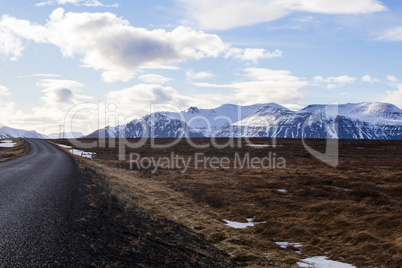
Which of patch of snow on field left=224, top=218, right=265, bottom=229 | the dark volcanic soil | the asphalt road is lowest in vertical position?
patch of snow on field left=224, top=218, right=265, bottom=229

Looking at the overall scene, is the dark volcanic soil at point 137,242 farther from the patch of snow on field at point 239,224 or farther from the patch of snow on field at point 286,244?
the patch of snow on field at point 286,244

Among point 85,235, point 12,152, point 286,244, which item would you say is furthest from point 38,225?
point 12,152

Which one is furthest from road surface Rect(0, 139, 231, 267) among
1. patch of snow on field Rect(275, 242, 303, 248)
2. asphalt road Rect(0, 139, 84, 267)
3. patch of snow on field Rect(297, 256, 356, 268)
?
patch of snow on field Rect(275, 242, 303, 248)

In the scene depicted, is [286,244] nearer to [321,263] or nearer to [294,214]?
[321,263]

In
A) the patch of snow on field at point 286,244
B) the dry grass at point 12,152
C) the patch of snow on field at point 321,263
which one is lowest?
the patch of snow on field at point 286,244

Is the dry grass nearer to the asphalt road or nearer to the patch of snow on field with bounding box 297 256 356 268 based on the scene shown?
the asphalt road

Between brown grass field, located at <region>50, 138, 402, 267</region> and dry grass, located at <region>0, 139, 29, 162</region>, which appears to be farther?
dry grass, located at <region>0, 139, 29, 162</region>

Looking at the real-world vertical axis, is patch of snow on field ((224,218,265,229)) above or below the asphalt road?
below

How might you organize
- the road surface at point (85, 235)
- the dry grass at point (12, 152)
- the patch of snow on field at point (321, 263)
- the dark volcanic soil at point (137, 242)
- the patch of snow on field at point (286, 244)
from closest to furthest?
1. the road surface at point (85, 235)
2. the dark volcanic soil at point (137, 242)
3. the patch of snow on field at point (321, 263)
4. the patch of snow on field at point (286, 244)
5. the dry grass at point (12, 152)

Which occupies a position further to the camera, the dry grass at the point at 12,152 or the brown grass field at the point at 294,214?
the dry grass at the point at 12,152

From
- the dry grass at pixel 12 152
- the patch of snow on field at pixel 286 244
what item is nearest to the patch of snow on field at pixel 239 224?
the patch of snow on field at pixel 286 244

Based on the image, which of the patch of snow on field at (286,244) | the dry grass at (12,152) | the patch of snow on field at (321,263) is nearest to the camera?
the patch of snow on field at (321,263)

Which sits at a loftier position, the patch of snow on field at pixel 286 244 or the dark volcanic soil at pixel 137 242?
the dark volcanic soil at pixel 137 242

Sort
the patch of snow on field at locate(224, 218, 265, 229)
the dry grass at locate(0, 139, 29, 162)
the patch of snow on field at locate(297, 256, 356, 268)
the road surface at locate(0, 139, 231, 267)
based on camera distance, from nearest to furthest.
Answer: the road surface at locate(0, 139, 231, 267), the patch of snow on field at locate(297, 256, 356, 268), the patch of snow on field at locate(224, 218, 265, 229), the dry grass at locate(0, 139, 29, 162)
